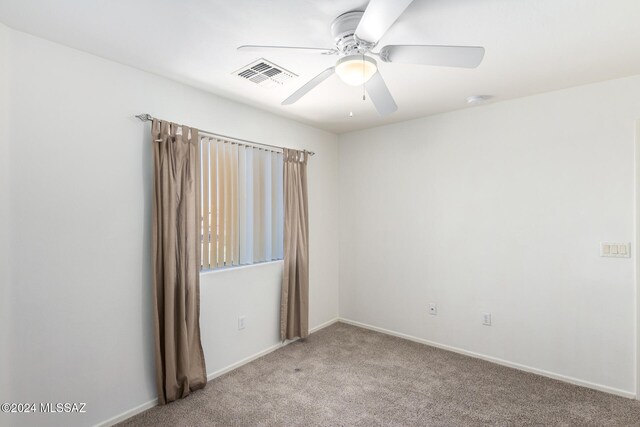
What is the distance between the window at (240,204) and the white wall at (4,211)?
123cm

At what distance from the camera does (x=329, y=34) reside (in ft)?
6.07

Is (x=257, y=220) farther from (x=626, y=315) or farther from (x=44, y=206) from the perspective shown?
(x=626, y=315)

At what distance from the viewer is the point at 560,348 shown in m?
2.77

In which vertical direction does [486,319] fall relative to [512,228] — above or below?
below

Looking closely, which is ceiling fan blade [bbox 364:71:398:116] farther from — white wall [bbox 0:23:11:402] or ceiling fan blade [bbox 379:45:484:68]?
white wall [bbox 0:23:11:402]

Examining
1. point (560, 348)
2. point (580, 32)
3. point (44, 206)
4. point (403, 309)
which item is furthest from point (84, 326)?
point (560, 348)

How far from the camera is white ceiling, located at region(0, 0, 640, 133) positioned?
1.62 meters

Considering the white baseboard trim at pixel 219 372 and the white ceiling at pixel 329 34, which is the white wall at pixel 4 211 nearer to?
the white ceiling at pixel 329 34

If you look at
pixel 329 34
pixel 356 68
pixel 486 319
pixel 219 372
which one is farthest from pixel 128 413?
pixel 486 319

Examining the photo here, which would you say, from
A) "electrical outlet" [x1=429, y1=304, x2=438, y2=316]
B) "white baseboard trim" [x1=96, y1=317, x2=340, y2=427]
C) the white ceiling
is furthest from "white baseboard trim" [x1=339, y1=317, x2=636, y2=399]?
the white ceiling

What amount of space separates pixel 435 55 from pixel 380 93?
1.41 feet

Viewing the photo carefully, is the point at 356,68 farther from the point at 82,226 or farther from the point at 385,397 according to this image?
the point at 385,397

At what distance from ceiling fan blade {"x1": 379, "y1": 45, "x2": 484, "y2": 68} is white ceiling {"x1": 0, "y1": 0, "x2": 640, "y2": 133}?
0.22 m

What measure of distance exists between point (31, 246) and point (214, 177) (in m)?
1.34
